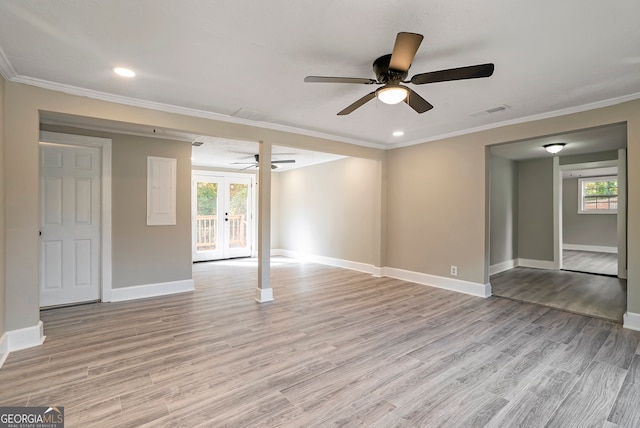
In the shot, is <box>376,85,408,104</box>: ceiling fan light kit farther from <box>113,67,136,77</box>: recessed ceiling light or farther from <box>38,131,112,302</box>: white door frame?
<box>38,131,112,302</box>: white door frame

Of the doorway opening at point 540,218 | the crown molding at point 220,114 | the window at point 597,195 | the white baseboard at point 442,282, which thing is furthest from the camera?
the window at point 597,195

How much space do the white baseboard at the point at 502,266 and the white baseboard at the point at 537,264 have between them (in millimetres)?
193

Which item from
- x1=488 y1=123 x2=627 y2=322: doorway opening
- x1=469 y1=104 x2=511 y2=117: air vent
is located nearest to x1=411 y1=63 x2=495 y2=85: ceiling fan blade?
x1=469 y1=104 x2=511 y2=117: air vent

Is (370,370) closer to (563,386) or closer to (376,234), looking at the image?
(563,386)

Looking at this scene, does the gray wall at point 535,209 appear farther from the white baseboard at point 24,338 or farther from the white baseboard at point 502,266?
the white baseboard at point 24,338

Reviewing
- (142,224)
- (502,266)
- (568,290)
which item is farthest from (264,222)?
(502,266)

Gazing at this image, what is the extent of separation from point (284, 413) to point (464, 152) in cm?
435

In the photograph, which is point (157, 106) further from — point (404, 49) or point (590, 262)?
point (590, 262)

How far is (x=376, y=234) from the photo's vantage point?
587 centimetres

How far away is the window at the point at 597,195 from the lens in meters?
8.84

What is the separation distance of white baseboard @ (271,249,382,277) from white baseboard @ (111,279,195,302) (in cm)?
325

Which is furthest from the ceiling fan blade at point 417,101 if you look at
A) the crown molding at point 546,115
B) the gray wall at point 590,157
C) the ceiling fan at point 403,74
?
the gray wall at point 590,157

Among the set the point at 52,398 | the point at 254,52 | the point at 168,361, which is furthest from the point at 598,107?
the point at 52,398

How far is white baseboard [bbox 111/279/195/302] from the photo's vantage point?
427cm
